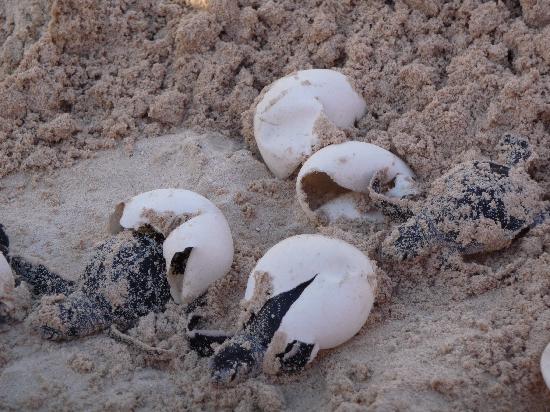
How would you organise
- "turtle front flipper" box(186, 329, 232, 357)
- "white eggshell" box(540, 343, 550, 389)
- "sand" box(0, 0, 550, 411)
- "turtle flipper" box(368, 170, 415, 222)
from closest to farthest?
"white eggshell" box(540, 343, 550, 389) → "sand" box(0, 0, 550, 411) → "turtle front flipper" box(186, 329, 232, 357) → "turtle flipper" box(368, 170, 415, 222)

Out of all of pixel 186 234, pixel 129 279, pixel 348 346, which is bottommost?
pixel 348 346

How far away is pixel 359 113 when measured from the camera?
6.73 ft

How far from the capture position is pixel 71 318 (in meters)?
1.58

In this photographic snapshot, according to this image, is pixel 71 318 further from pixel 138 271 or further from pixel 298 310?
pixel 298 310

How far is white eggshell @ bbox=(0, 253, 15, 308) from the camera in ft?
5.27

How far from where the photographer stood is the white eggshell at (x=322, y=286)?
143 centimetres

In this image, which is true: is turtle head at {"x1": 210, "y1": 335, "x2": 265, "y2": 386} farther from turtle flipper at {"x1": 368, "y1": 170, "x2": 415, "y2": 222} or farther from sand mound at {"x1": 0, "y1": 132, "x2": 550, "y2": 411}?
turtle flipper at {"x1": 368, "y1": 170, "x2": 415, "y2": 222}

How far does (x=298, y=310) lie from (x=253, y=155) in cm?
83

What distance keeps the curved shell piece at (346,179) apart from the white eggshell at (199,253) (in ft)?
0.97

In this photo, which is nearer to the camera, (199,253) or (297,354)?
(297,354)

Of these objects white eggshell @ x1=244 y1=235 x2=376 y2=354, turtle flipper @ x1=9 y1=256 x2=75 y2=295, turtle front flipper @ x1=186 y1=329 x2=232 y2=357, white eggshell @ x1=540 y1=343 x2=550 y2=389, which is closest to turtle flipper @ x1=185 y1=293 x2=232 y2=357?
turtle front flipper @ x1=186 y1=329 x2=232 y2=357

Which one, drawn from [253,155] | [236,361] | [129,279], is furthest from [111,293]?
[253,155]

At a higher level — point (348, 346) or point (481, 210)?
point (481, 210)

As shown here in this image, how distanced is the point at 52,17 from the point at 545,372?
200 cm
